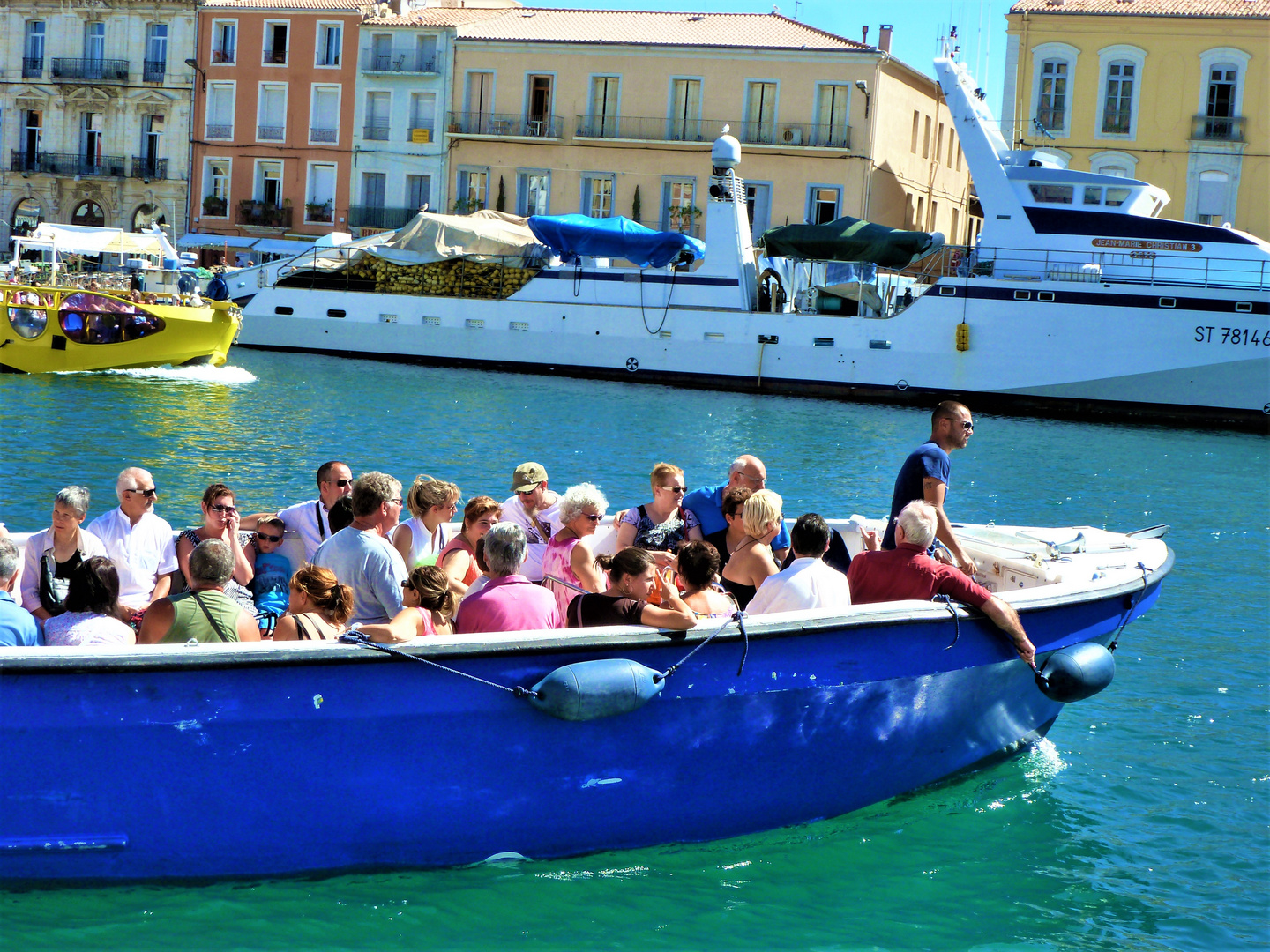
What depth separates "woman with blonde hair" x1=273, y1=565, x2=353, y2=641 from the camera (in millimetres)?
5363

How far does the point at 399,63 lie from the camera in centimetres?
4478

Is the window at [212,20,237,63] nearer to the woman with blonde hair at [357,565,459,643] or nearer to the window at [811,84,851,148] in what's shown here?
the window at [811,84,851,148]

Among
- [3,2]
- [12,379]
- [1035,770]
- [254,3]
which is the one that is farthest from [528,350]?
[3,2]

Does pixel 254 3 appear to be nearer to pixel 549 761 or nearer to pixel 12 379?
pixel 12 379

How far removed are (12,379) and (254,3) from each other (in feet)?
85.6

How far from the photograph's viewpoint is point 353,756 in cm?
514

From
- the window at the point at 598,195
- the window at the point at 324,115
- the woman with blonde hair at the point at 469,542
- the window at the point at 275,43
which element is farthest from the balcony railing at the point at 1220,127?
the woman with blonde hair at the point at 469,542

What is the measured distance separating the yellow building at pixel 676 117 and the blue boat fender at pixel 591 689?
121 ft

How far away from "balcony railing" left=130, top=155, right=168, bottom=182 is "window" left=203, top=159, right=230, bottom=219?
1.59m

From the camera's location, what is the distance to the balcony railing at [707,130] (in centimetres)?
4066

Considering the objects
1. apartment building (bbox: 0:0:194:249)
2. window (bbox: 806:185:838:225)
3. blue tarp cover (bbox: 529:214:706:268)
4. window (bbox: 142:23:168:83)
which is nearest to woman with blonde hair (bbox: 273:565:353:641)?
blue tarp cover (bbox: 529:214:706:268)

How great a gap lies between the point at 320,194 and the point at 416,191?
3.53 m

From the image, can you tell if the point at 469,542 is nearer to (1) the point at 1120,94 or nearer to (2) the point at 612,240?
(2) the point at 612,240

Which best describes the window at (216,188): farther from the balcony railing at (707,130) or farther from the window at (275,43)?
the balcony railing at (707,130)
